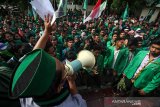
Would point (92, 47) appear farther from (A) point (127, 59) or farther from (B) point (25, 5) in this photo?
(B) point (25, 5)

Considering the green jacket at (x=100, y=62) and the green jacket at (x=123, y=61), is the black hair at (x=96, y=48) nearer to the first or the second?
the green jacket at (x=100, y=62)

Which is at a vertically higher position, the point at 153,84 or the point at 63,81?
the point at 63,81

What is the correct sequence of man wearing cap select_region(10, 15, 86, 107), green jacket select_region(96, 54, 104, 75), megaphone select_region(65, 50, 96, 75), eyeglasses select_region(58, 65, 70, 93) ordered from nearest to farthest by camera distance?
man wearing cap select_region(10, 15, 86, 107) → eyeglasses select_region(58, 65, 70, 93) → megaphone select_region(65, 50, 96, 75) → green jacket select_region(96, 54, 104, 75)

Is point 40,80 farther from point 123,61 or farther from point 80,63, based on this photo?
point 123,61

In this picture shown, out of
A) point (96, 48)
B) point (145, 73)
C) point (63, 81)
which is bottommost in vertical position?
point (96, 48)

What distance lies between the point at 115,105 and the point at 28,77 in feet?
3.32

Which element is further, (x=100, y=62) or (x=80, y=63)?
(x=100, y=62)

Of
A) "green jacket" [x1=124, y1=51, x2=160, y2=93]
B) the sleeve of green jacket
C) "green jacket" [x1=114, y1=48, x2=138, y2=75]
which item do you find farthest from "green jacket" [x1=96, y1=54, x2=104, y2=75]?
→ the sleeve of green jacket

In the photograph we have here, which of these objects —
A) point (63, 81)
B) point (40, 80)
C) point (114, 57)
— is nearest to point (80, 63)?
point (63, 81)

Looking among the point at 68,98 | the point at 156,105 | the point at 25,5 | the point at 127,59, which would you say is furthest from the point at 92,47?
the point at 25,5

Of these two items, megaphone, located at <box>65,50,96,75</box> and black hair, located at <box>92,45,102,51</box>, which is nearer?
megaphone, located at <box>65,50,96,75</box>

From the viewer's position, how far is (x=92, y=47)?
657cm

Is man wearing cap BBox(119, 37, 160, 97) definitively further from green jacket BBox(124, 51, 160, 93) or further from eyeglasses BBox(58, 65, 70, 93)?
eyeglasses BBox(58, 65, 70, 93)

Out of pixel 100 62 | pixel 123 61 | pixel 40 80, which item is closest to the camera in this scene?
pixel 40 80
